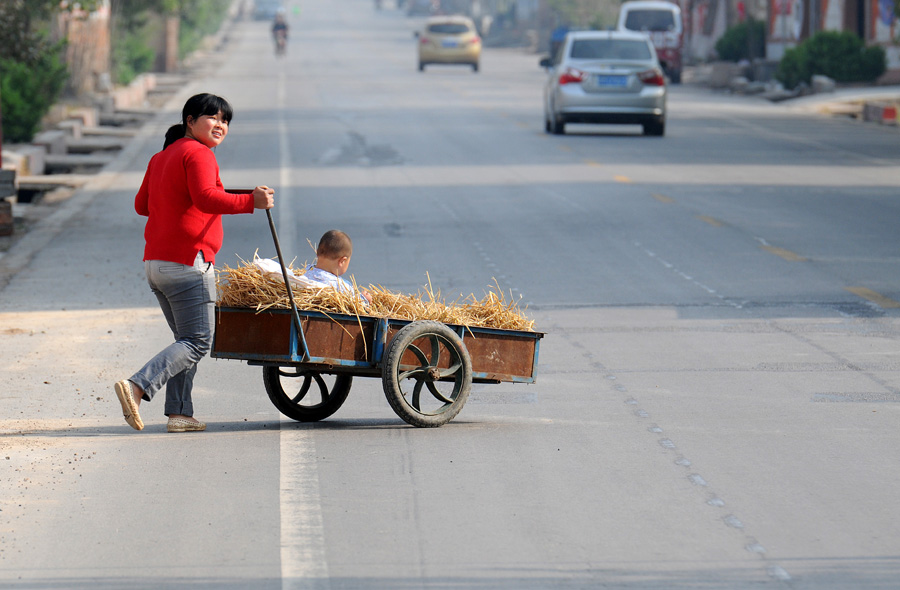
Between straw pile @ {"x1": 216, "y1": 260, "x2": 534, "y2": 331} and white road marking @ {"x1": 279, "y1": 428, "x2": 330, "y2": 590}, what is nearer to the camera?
white road marking @ {"x1": 279, "y1": 428, "x2": 330, "y2": 590}

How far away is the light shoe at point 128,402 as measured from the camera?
7090 millimetres

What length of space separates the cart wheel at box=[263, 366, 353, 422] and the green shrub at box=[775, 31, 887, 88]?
3742cm

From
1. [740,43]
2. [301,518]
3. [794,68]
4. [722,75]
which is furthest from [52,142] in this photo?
[740,43]

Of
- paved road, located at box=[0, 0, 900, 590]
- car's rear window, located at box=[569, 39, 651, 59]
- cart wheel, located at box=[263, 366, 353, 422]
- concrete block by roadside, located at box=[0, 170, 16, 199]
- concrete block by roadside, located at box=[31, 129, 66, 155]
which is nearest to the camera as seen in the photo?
paved road, located at box=[0, 0, 900, 590]

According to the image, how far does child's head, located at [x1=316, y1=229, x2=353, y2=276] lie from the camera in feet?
24.6

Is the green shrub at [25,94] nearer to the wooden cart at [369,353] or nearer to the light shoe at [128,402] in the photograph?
the wooden cart at [369,353]

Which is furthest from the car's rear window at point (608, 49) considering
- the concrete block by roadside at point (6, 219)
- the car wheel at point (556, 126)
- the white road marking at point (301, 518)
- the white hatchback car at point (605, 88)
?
the white road marking at point (301, 518)

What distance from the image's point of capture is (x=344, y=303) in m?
7.34

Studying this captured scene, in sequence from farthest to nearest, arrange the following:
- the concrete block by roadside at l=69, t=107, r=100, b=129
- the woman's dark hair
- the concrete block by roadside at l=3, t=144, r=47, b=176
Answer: the concrete block by roadside at l=69, t=107, r=100, b=129 → the concrete block by roadside at l=3, t=144, r=47, b=176 → the woman's dark hair

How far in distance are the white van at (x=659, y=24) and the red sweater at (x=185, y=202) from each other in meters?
42.7

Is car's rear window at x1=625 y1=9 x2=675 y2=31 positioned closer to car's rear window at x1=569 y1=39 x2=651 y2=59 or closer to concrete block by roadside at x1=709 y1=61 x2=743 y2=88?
concrete block by roadside at x1=709 y1=61 x2=743 y2=88

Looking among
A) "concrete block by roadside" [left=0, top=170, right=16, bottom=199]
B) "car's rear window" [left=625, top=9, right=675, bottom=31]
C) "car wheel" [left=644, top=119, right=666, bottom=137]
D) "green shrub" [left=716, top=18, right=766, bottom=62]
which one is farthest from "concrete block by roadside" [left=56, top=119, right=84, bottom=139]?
"green shrub" [left=716, top=18, right=766, bottom=62]

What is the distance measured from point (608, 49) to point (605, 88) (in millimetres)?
1357

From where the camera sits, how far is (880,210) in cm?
1753
